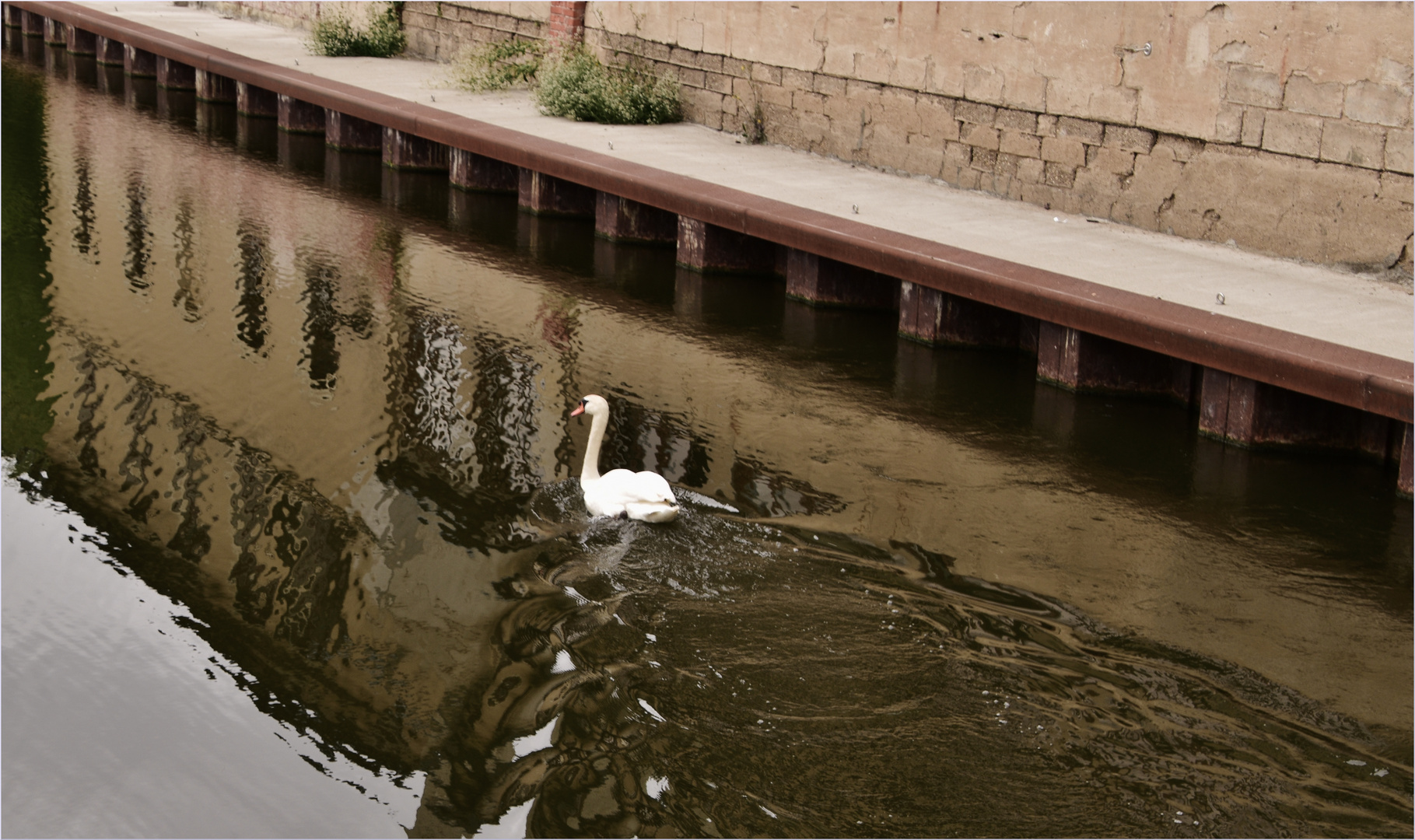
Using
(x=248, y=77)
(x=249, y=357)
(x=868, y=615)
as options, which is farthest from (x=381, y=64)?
(x=868, y=615)

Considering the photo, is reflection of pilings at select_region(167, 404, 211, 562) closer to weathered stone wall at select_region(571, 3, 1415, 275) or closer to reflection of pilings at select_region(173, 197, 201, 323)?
reflection of pilings at select_region(173, 197, 201, 323)

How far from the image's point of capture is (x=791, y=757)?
16.0 ft

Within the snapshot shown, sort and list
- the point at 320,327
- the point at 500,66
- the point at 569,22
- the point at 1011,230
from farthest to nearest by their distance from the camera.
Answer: the point at 500,66 < the point at 569,22 < the point at 1011,230 < the point at 320,327

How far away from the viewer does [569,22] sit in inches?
655

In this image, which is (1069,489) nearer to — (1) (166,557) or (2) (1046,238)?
(2) (1046,238)

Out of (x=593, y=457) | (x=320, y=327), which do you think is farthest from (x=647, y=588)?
(x=320, y=327)

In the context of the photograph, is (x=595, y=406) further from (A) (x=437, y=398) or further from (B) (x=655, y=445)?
(A) (x=437, y=398)

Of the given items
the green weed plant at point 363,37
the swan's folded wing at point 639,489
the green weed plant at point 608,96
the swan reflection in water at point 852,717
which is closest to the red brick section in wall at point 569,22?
the green weed plant at point 608,96

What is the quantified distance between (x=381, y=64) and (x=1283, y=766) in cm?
1667

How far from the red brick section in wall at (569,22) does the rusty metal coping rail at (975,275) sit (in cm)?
227

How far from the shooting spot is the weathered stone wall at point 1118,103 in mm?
9539

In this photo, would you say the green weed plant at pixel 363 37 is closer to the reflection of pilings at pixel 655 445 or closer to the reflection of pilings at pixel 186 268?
the reflection of pilings at pixel 186 268

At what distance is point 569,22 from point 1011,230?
7771mm

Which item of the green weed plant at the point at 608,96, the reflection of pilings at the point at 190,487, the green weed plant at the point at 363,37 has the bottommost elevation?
the reflection of pilings at the point at 190,487
